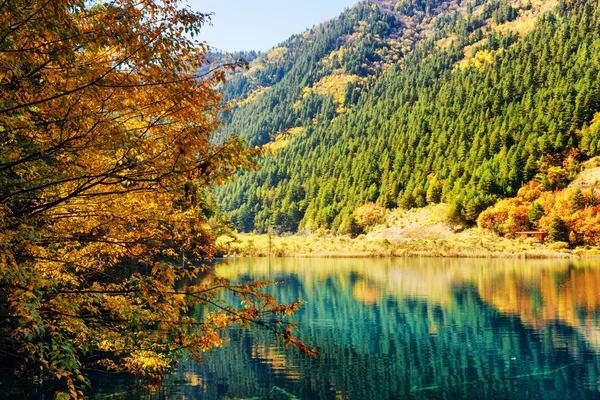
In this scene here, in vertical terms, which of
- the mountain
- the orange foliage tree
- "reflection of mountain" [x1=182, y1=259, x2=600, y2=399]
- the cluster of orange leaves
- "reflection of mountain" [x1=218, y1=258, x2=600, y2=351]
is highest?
the mountain

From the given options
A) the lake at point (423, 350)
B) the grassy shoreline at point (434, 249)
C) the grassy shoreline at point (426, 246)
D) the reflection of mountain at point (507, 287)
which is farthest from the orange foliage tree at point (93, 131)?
the grassy shoreline at point (434, 249)

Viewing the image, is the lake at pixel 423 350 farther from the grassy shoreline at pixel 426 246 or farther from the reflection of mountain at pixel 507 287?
the grassy shoreline at pixel 426 246

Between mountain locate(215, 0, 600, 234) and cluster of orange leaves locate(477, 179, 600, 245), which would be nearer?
cluster of orange leaves locate(477, 179, 600, 245)

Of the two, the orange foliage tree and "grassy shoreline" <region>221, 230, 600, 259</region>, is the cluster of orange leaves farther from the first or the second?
the orange foliage tree

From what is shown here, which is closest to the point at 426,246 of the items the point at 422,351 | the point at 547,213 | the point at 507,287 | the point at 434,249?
the point at 434,249

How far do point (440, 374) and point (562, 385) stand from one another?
3.51 metres

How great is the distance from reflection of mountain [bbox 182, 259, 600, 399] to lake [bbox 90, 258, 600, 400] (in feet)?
0.12

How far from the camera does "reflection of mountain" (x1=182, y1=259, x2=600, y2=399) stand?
14711mm

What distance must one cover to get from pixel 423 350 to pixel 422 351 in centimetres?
17

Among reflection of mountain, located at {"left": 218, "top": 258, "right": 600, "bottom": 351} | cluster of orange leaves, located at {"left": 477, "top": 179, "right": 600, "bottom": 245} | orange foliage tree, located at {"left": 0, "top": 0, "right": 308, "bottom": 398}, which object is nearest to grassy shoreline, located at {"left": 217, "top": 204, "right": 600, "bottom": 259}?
cluster of orange leaves, located at {"left": 477, "top": 179, "right": 600, "bottom": 245}

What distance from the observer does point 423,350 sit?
63.2ft

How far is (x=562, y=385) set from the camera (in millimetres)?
14758

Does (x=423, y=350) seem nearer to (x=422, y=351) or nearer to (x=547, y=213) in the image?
(x=422, y=351)

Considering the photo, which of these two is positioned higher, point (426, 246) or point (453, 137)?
point (453, 137)
